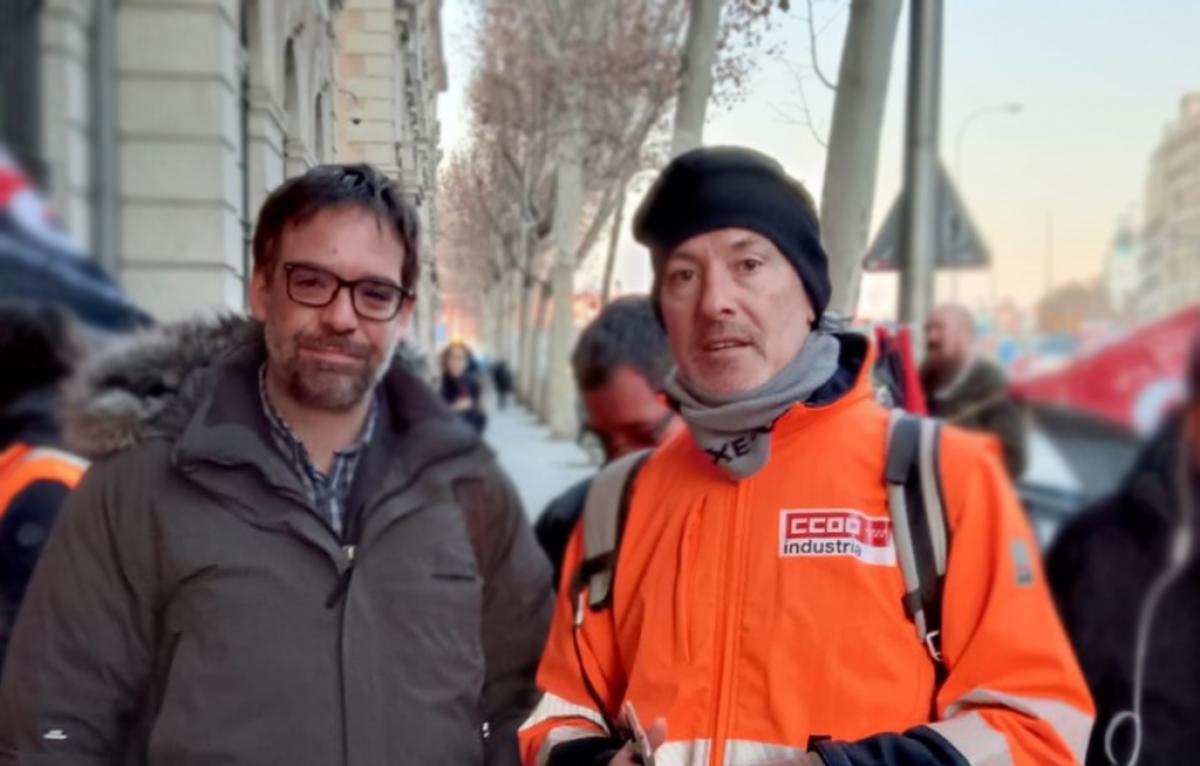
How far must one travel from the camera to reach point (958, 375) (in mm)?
2123

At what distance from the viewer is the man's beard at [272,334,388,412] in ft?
6.06

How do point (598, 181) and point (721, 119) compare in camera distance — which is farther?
point (598, 181)

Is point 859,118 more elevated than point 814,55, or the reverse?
point 814,55


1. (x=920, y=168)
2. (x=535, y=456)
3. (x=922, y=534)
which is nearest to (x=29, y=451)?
(x=535, y=456)

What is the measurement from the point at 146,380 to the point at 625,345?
90 cm

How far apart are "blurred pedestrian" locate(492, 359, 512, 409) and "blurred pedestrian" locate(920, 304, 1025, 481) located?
4.11ft

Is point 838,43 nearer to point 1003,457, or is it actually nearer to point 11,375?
point 1003,457

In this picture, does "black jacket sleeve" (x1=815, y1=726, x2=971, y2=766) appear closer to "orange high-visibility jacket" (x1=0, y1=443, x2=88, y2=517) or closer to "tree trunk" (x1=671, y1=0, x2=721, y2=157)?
"tree trunk" (x1=671, y1=0, x2=721, y2=157)

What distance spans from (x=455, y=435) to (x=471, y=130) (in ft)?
2.37

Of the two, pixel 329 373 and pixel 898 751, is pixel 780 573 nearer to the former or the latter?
pixel 898 751

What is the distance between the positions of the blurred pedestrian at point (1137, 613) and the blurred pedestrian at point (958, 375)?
0.79 feet

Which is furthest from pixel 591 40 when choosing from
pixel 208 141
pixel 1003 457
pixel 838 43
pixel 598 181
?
pixel 1003 457

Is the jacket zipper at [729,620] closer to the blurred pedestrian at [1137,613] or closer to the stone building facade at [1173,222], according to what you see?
the blurred pedestrian at [1137,613]

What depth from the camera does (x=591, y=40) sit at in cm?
265
